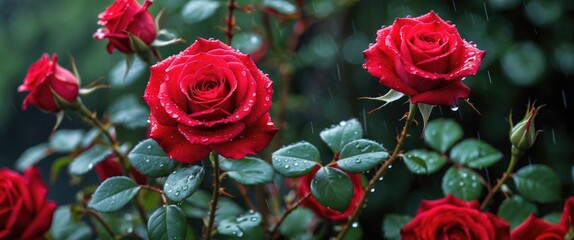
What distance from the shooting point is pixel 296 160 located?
0.78 metres

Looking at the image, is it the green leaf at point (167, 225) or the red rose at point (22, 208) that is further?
the red rose at point (22, 208)

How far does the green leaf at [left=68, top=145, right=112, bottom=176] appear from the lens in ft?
3.25

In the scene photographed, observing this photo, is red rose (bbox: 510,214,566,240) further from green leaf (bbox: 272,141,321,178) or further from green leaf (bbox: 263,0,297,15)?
green leaf (bbox: 263,0,297,15)

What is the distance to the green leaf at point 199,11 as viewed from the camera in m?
1.10

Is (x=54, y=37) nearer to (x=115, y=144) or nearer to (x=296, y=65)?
(x=296, y=65)

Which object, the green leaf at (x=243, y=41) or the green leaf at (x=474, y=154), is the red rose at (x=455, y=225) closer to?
the green leaf at (x=474, y=154)

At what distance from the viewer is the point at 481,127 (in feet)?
6.02

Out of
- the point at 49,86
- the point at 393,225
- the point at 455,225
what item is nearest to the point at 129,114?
the point at 49,86

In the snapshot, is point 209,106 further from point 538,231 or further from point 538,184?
point 538,184

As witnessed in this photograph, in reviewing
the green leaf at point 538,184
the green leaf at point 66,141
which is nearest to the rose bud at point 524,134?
the green leaf at point 538,184

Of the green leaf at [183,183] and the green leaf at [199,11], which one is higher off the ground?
the green leaf at [183,183]

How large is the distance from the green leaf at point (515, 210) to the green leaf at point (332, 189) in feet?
1.17

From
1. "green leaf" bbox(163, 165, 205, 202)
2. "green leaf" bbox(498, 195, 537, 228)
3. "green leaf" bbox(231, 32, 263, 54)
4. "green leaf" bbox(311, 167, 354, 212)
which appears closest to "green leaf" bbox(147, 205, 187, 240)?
"green leaf" bbox(163, 165, 205, 202)

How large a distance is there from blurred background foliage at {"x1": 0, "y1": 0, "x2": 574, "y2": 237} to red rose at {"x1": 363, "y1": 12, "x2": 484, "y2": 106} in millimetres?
636
